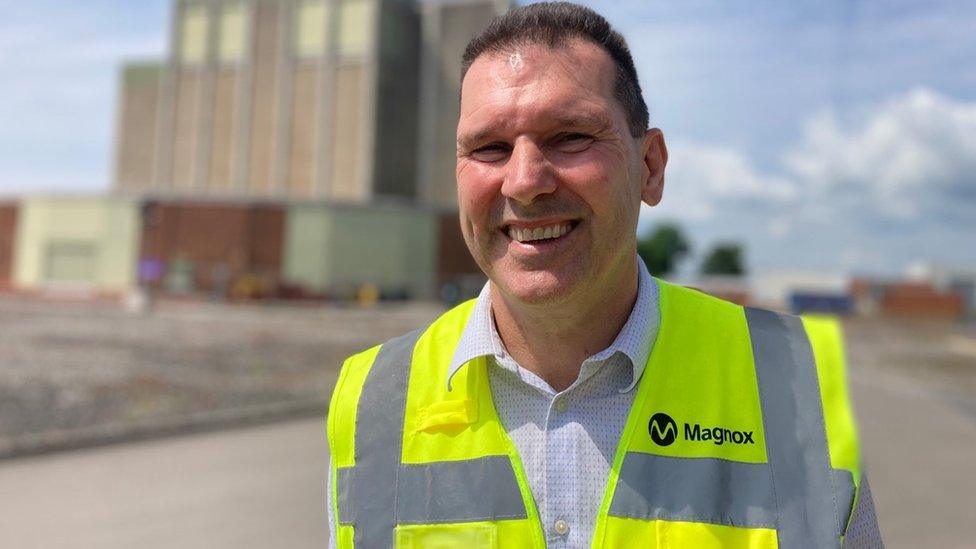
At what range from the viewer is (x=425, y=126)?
59719 mm

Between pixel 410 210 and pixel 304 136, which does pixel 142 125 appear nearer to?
pixel 304 136

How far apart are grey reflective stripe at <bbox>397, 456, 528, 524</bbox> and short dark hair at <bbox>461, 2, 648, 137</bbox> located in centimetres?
79

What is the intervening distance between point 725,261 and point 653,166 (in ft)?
360

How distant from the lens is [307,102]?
58.0 m

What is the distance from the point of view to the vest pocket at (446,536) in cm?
164

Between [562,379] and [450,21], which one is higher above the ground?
[450,21]

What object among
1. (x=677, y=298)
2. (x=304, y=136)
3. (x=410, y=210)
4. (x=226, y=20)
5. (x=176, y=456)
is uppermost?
(x=226, y=20)

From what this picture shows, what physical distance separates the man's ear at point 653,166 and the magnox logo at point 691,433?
1.63 feet

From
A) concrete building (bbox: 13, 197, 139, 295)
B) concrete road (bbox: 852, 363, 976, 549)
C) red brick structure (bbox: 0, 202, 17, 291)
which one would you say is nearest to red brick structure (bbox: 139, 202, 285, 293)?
concrete building (bbox: 13, 197, 139, 295)

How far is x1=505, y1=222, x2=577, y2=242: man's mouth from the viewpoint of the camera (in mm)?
1632

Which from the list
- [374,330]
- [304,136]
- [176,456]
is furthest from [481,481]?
[304,136]

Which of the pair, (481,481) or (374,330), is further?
(374,330)

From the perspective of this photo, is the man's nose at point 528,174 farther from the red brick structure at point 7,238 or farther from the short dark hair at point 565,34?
the red brick structure at point 7,238

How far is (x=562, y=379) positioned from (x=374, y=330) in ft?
89.4
